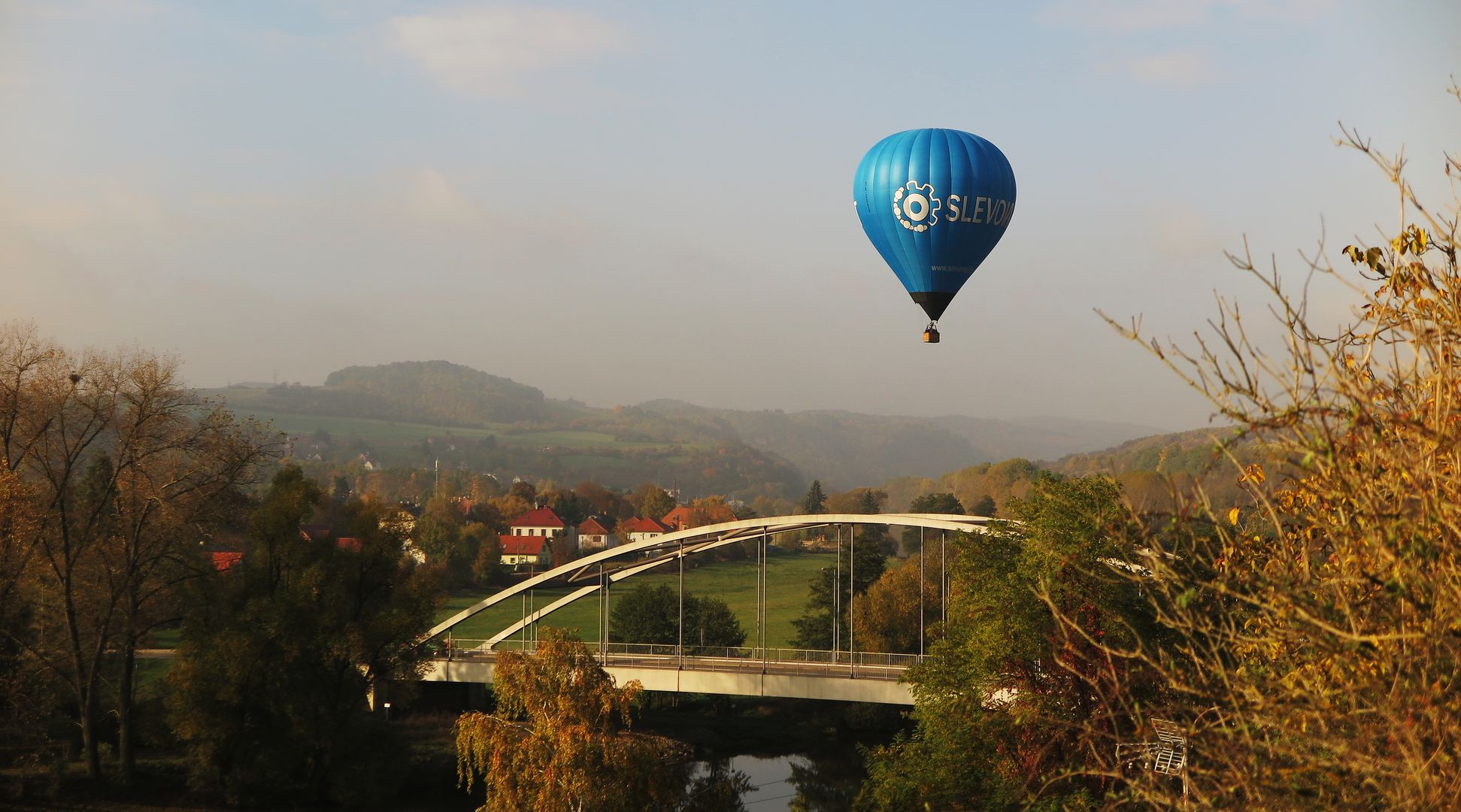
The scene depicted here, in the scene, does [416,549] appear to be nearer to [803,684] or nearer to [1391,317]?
[803,684]

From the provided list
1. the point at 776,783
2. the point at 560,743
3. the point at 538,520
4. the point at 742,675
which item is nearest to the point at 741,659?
the point at 742,675

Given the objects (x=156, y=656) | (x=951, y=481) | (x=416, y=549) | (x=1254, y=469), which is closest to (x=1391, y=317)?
(x=1254, y=469)

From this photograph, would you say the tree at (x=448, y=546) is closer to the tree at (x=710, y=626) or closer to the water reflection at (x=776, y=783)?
the tree at (x=710, y=626)

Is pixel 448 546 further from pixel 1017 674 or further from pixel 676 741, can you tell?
pixel 1017 674

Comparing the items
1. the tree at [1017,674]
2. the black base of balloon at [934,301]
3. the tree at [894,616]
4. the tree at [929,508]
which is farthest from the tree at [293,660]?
the tree at [929,508]

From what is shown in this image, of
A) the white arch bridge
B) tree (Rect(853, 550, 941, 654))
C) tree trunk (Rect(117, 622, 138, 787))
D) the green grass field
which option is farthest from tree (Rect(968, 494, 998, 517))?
tree trunk (Rect(117, 622, 138, 787))

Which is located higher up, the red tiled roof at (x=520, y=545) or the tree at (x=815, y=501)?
the tree at (x=815, y=501)
